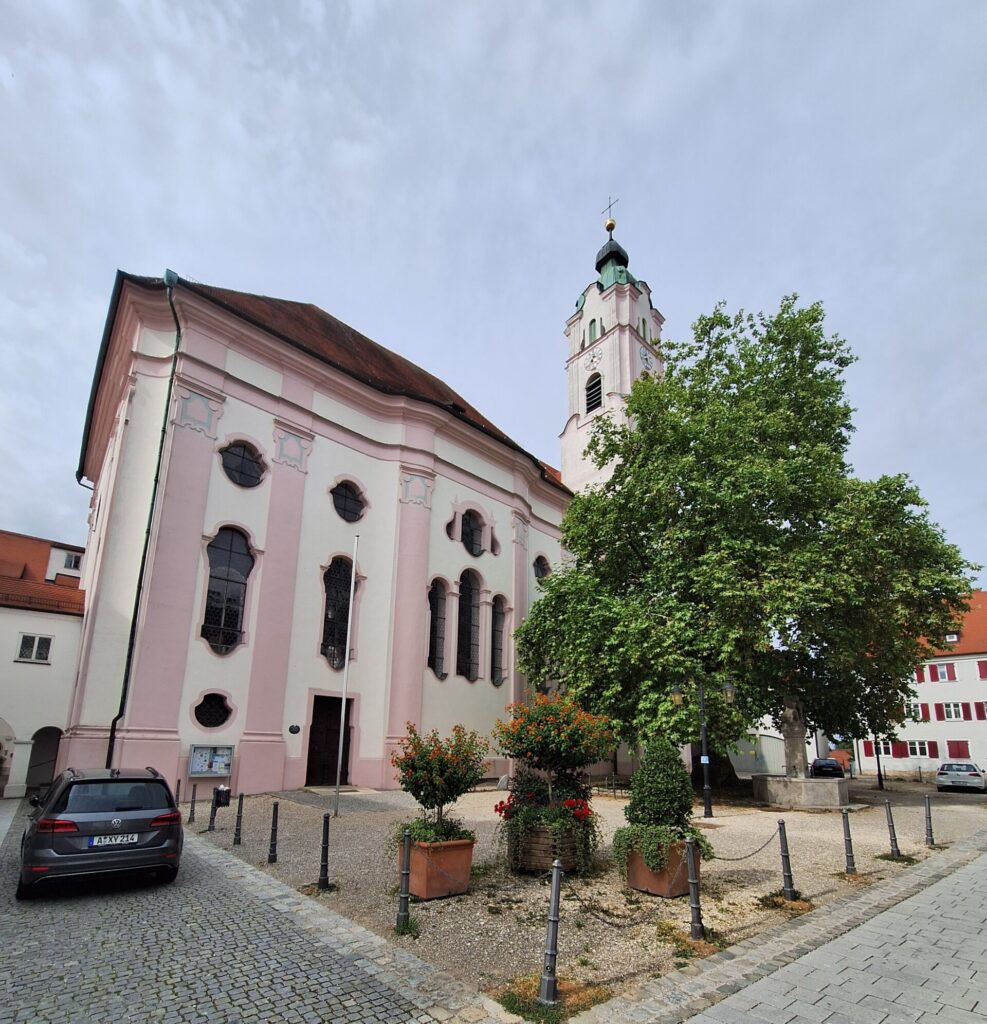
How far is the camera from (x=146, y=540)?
52.2ft

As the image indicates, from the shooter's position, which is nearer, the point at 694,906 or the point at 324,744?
the point at 694,906

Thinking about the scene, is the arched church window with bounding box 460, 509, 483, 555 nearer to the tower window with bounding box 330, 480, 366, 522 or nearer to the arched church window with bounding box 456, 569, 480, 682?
the arched church window with bounding box 456, 569, 480, 682

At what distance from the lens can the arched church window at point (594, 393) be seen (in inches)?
1401

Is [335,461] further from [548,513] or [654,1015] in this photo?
[654,1015]

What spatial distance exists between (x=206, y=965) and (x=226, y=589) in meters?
13.1

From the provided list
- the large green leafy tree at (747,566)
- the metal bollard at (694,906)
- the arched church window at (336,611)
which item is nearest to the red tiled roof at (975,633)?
the large green leafy tree at (747,566)

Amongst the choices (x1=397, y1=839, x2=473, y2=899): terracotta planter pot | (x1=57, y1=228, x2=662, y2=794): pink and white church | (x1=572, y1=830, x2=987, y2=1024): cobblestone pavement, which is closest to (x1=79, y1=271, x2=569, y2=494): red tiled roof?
(x1=57, y1=228, x2=662, y2=794): pink and white church

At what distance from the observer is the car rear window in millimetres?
7387

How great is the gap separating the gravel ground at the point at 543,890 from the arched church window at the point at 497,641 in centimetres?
983

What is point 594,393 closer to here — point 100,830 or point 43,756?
point 43,756

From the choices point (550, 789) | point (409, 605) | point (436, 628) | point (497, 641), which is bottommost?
point (550, 789)

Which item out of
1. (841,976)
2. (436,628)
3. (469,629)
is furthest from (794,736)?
(841,976)

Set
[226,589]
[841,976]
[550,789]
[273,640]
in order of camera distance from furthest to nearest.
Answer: [273,640] < [226,589] < [550,789] < [841,976]

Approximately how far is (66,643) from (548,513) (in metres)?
19.9
